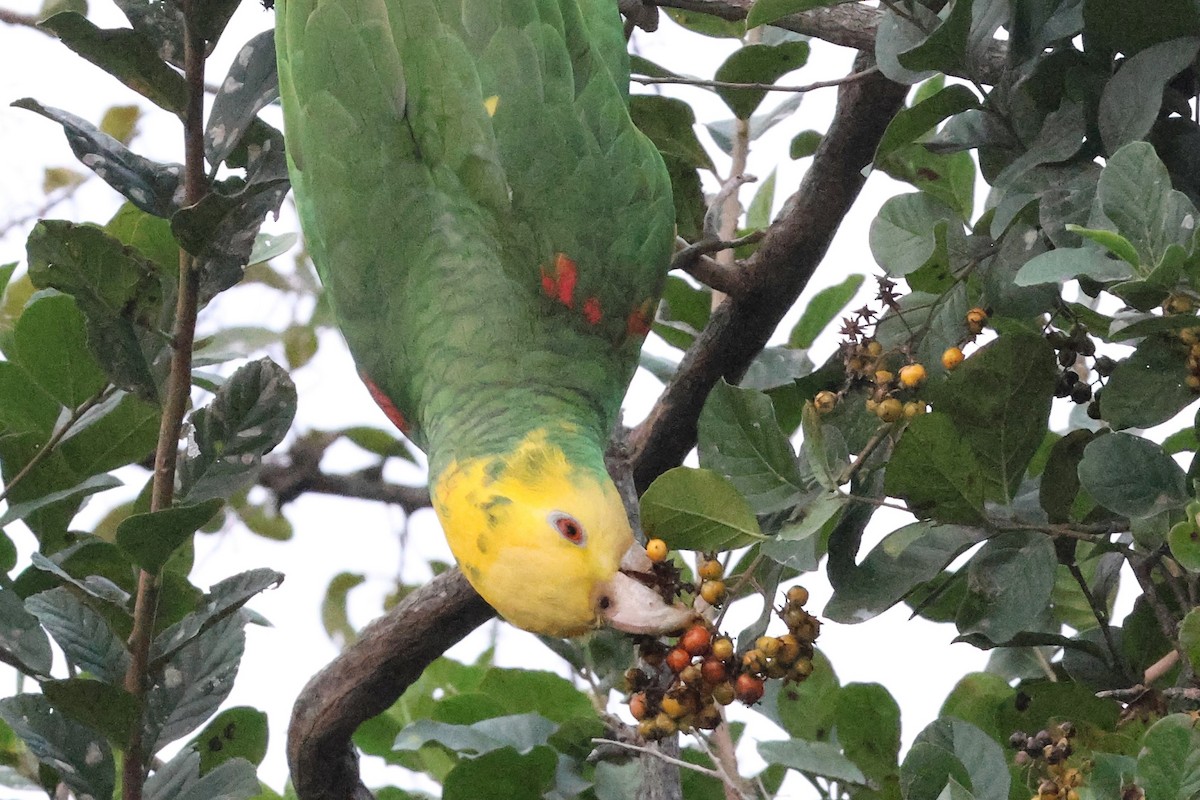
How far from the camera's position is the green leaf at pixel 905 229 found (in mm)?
1152

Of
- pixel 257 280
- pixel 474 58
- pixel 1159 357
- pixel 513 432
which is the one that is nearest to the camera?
pixel 1159 357

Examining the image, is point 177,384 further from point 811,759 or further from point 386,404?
point 811,759

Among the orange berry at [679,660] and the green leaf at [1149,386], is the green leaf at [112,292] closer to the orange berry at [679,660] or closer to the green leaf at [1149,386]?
the orange berry at [679,660]

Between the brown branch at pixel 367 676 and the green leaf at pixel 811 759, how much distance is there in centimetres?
45

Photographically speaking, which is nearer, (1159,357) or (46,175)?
(1159,357)

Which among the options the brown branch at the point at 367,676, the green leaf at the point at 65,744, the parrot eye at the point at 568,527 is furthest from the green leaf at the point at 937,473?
the green leaf at the point at 65,744

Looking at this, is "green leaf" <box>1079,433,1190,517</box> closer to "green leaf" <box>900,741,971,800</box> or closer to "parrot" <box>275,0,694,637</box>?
"green leaf" <box>900,741,971,800</box>

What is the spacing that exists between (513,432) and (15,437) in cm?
57

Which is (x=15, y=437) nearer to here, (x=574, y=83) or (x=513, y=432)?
(x=513, y=432)

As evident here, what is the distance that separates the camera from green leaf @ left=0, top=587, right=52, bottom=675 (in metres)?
1.15

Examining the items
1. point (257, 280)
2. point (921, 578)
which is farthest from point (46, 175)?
point (921, 578)

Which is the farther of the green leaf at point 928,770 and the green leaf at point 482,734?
the green leaf at point 482,734

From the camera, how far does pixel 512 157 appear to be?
142 cm

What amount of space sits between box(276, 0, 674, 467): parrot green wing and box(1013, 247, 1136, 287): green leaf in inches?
23.1
